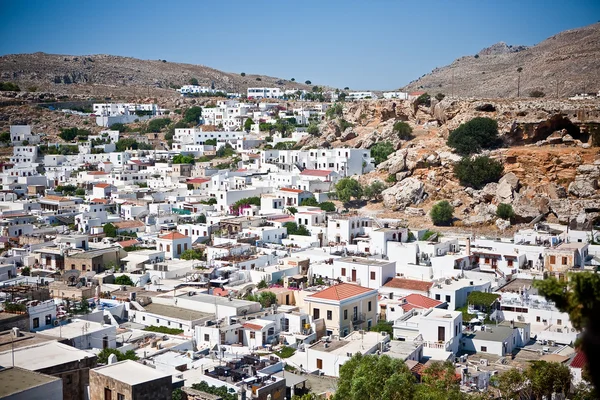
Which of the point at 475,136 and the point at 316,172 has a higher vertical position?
the point at 475,136

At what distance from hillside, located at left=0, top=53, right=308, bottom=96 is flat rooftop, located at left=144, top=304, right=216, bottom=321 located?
218 ft

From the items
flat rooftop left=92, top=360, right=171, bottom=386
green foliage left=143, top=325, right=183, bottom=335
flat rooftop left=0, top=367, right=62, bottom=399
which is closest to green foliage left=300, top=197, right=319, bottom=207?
green foliage left=143, top=325, right=183, bottom=335

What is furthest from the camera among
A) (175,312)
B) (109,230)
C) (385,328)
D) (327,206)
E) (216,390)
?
(327,206)

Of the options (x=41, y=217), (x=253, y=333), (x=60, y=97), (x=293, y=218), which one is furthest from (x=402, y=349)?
Result: (x=60, y=97)

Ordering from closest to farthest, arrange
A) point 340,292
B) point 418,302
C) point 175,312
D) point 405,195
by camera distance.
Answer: point 175,312
point 340,292
point 418,302
point 405,195

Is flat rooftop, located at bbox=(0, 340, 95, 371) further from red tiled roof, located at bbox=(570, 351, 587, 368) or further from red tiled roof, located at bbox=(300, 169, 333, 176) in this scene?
red tiled roof, located at bbox=(300, 169, 333, 176)

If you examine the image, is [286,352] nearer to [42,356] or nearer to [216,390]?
[216,390]

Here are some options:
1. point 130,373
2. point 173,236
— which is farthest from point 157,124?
point 130,373

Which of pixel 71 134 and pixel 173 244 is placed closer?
pixel 173 244

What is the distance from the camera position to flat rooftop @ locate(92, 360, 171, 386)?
10164mm

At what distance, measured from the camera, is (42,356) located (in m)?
11.6

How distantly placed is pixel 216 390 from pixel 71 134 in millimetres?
49606

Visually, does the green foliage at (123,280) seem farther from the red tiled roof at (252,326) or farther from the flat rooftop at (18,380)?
the flat rooftop at (18,380)

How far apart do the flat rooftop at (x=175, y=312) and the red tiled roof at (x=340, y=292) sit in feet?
10.5
